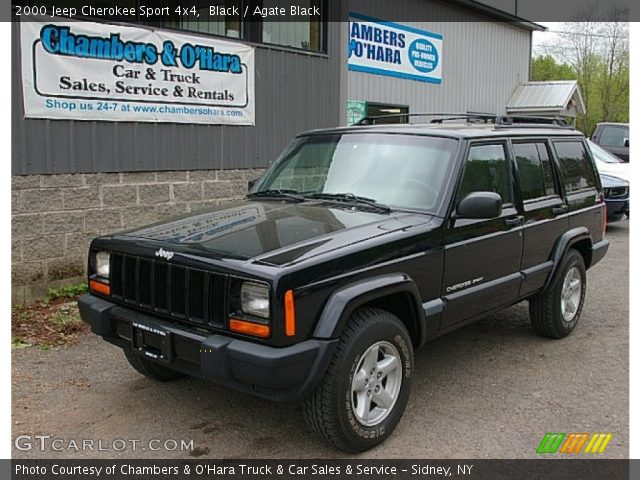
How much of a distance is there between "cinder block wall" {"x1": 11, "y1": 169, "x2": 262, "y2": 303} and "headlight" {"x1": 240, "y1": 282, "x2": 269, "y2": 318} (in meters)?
4.08

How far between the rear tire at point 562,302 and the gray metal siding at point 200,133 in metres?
4.69

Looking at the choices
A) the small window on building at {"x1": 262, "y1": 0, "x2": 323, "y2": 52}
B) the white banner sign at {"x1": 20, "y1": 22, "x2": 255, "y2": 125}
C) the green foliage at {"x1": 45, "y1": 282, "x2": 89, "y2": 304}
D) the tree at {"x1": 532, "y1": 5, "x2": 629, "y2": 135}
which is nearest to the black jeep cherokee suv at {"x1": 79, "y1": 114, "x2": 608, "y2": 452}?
the green foliage at {"x1": 45, "y1": 282, "x2": 89, "y2": 304}

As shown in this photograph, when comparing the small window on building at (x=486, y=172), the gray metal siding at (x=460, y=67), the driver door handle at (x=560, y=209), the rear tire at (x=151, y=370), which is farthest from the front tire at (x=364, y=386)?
the gray metal siding at (x=460, y=67)

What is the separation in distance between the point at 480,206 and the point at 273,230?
55.3 inches

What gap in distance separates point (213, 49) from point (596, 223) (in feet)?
17.0

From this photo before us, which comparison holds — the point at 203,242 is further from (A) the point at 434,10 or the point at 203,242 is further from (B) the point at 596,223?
(A) the point at 434,10

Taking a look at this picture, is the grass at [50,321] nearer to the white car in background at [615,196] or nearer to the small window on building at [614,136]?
the white car in background at [615,196]

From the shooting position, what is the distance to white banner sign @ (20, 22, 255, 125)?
6.57m

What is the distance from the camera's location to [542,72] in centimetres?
4019

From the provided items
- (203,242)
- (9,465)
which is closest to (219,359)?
(203,242)

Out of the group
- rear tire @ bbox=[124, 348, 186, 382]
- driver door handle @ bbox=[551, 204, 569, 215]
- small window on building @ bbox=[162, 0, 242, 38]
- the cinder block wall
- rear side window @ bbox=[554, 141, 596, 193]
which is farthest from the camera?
small window on building @ bbox=[162, 0, 242, 38]

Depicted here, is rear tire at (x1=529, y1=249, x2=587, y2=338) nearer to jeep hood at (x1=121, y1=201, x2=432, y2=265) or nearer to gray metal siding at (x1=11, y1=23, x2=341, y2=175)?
jeep hood at (x1=121, y1=201, x2=432, y2=265)

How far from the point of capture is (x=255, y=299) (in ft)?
10.9

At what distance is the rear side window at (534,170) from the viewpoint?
5.27 m
